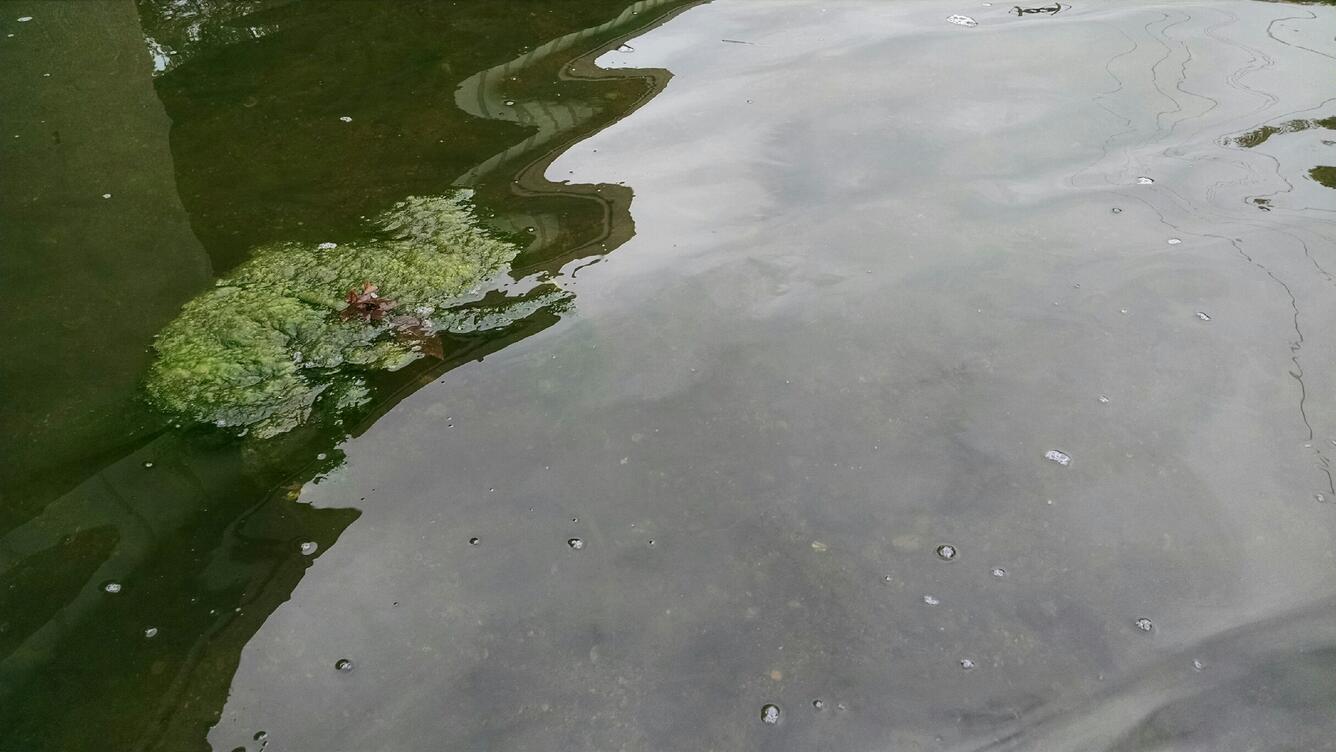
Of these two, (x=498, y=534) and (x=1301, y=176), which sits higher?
(x=498, y=534)

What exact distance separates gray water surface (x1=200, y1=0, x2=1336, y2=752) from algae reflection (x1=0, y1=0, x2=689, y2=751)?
0.15 m

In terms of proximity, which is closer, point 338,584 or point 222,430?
point 338,584

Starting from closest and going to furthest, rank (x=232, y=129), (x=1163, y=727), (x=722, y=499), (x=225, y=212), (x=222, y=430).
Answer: (x=1163, y=727) → (x=722, y=499) → (x=222, y=430) → (x=225, y=212) → (x=232, y=129)

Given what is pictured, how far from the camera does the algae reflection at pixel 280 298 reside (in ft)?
7.26

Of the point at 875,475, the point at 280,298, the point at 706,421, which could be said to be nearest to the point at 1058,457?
the point at 875,475

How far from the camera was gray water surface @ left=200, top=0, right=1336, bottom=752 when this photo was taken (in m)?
2.07

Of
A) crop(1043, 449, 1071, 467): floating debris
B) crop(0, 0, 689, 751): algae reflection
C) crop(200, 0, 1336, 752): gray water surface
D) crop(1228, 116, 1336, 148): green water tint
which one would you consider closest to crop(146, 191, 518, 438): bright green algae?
crop(0, 0, 689, 751): algae reflection

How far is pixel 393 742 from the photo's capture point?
6.59ft

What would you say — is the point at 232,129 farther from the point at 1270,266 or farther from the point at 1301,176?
the point at 1301,176

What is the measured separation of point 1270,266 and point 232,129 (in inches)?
175

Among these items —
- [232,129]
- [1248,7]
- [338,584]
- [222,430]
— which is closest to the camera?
[338,584]

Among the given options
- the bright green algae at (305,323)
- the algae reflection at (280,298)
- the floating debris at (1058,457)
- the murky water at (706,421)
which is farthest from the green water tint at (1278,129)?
the bright green algae at (305,323)

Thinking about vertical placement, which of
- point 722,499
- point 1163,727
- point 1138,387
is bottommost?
point 1163,727

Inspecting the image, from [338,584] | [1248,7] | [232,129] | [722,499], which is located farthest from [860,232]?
[1248,7]
